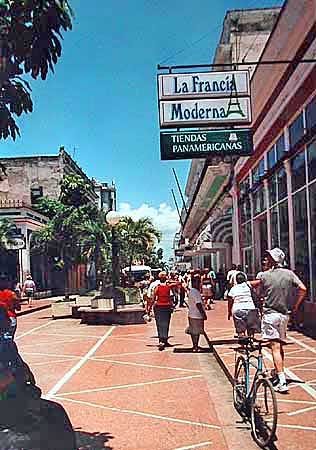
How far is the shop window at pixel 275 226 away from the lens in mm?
19938

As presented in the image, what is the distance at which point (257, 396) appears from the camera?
6.73m

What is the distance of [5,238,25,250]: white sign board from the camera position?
4000cm

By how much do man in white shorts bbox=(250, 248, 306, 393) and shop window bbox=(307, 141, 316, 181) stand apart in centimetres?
685

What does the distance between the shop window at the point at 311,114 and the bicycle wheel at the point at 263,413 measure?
29.6 ft

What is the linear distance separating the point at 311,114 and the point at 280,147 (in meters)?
3.83

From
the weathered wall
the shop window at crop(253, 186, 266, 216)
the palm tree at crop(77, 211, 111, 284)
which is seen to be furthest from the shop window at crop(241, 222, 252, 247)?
the weathered wall

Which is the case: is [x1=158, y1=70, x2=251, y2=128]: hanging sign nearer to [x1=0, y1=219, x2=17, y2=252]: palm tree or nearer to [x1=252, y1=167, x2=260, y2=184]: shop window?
[x1=252, y1=167, x2=260, y2=184]: shop window

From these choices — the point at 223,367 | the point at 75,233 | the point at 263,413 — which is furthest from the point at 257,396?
the point at 75,233

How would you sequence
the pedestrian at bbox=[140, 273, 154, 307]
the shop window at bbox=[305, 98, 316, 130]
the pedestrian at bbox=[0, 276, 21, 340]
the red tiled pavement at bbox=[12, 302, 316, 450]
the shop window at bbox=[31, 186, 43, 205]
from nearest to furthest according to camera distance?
the red tiled pavement at bbox=[12, 302, 316, 450]
the pedestrian at bbox=[0, 276, 21, 340]
the shop window at bbox=[305, 98, 316, 130]
the pedestrian at bbox=[140, 273, 154, 307]
the shop window at bbox=[31, 186, 43, 205]

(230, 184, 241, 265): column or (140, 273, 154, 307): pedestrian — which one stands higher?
(230, 184, 241, 265): column

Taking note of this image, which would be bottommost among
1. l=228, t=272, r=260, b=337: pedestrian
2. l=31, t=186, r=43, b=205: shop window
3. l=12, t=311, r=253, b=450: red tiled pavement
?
l=12, t=311, r=253, b=450: red tiled pavement

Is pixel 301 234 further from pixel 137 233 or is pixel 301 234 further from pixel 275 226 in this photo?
pixel 137 233

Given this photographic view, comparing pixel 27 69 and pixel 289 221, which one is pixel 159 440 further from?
pixel 289 221

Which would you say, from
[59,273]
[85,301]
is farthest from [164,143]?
[59,273]
